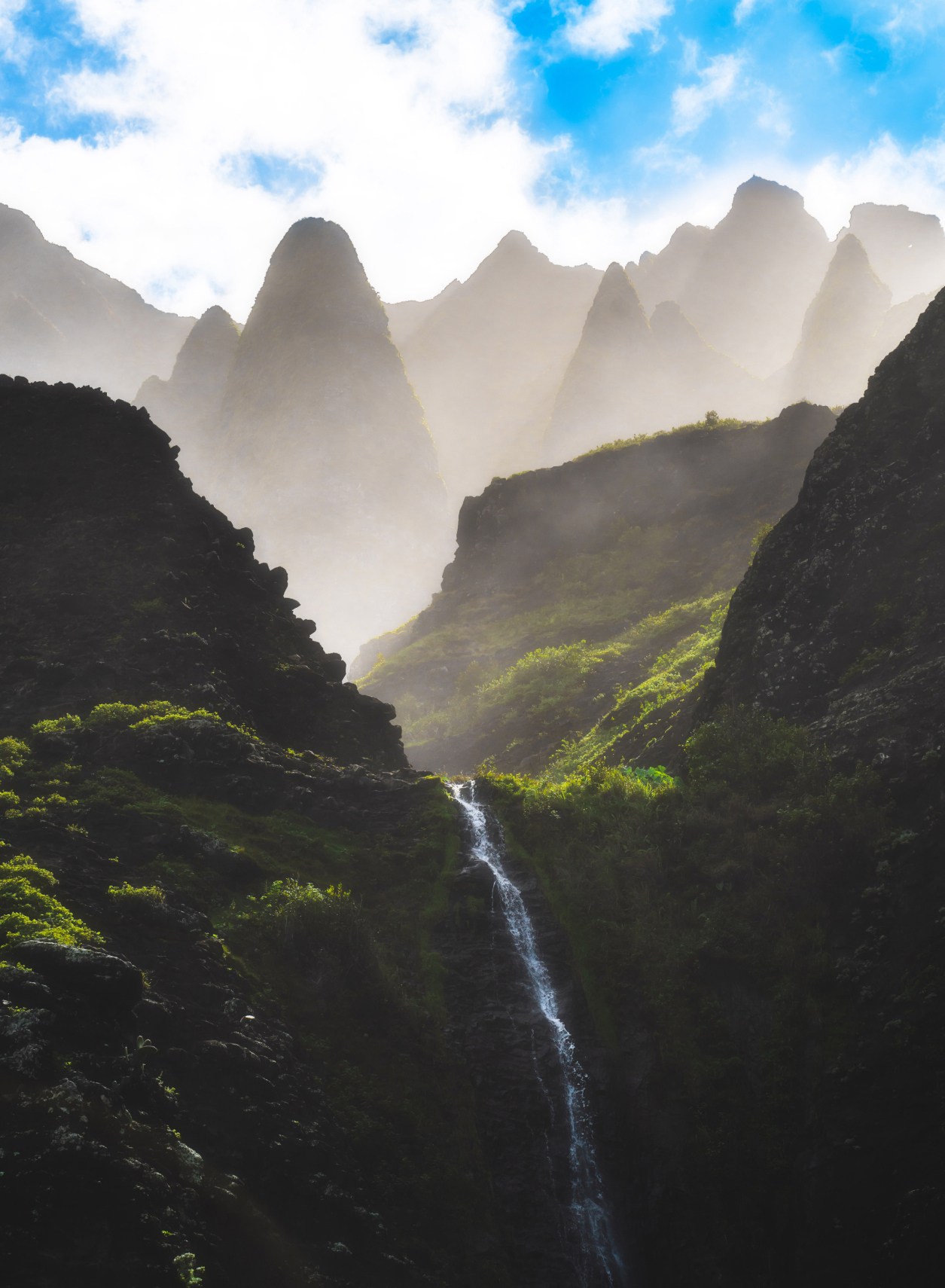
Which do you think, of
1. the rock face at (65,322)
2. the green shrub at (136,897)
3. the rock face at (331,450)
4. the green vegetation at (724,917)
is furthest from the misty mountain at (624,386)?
the green shrub at (136,897)

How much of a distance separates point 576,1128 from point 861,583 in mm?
16174

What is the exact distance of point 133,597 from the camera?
2714cm

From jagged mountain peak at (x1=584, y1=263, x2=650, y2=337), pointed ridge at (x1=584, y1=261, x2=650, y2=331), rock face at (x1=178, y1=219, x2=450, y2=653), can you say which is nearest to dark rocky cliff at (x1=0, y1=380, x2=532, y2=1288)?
rock face at (x1=178, y1=219, x2=450, y2=653)

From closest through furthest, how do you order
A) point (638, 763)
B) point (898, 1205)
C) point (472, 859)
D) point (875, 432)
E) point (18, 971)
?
point (18, 971) → point (898, 1205) → point (472, 859) → point (875, 432) → point (638, 763)

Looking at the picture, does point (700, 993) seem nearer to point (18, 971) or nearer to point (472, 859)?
point (472, 859)

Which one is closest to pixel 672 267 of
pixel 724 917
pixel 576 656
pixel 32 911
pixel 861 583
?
pixel 576 656

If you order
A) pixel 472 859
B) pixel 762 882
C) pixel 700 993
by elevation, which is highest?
pixel 472 859

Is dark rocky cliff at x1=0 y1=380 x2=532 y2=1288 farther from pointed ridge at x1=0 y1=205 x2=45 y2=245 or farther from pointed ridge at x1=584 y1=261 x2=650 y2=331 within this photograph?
pointed ridge at x1=0 y1=205 x2=45 y2=245

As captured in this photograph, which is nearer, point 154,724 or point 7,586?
point 154,724

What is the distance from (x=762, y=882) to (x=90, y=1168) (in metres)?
14.7

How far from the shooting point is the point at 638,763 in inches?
1208

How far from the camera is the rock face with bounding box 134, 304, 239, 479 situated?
13338 cm

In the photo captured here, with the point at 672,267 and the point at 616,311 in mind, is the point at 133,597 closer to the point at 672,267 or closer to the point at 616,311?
the point at 616,311

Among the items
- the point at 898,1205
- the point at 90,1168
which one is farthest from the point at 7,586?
the point at 898,1205
